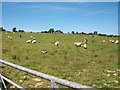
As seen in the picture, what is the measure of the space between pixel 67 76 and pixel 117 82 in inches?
105

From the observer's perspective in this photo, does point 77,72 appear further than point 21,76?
Yes

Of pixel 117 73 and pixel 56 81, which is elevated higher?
pixel 56 81

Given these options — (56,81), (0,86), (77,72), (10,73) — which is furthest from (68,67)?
(56,81)

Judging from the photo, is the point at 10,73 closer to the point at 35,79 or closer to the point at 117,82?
the point at 35,79

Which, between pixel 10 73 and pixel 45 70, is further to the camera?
pixel 45 70

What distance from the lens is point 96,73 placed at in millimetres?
14039

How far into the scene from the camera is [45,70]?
48.7 ft

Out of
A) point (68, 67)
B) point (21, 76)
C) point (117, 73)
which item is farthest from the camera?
point (68, 67)

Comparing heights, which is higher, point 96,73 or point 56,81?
point 56,81

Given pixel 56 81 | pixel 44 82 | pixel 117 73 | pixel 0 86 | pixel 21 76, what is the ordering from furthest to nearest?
pixel 117 73
pixel 21 76
pixel 44 82
pixel 0 86
pixel 56 81

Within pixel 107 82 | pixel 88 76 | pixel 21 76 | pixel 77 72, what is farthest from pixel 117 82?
pixel 21 76

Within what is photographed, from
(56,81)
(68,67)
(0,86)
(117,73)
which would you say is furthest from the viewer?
(68,67)

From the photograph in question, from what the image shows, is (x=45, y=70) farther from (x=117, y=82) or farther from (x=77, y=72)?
(x=117, y=82)

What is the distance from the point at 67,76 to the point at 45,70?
206cm
